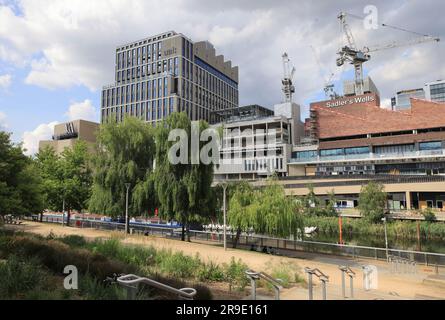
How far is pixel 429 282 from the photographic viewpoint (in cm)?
1530

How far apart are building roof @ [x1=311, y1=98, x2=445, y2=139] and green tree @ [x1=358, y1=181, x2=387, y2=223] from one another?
86.0ft

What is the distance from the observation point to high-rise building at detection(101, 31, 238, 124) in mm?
102375

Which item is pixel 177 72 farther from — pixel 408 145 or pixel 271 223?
pixel 271 223

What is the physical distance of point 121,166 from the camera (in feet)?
94.5

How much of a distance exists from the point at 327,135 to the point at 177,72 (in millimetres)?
49941

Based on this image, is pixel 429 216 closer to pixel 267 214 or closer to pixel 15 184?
pixel 267 214

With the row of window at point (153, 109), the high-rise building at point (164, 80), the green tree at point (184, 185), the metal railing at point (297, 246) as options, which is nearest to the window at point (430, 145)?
the metal railing at point (297, 246)

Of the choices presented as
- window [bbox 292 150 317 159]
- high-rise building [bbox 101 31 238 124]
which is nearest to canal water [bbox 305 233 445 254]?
window [bbox 292 150 317 159]

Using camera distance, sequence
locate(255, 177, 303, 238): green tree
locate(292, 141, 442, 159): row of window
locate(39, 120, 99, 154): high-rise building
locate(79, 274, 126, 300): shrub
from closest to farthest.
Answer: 1. locate(79, 274, 126, 300): shrub
2. locate(255, 177, 303, 238): green tree
3. locate(292, 141, 442, 159): row of window
4. locate(39, 120, 99, 154): high-rise building

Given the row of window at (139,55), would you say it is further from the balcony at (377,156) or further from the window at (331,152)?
the window at (331,152)

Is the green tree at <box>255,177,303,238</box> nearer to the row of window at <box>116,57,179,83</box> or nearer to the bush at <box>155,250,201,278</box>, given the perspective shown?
the bush at <box>155,250,201,278</box>

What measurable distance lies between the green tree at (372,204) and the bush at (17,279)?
4673 centimetres

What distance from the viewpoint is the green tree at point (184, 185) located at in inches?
985

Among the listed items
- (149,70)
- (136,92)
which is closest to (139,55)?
(149,70)
